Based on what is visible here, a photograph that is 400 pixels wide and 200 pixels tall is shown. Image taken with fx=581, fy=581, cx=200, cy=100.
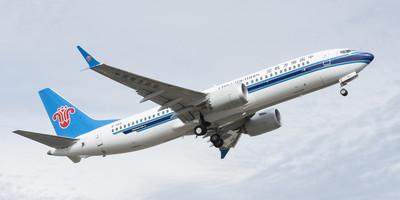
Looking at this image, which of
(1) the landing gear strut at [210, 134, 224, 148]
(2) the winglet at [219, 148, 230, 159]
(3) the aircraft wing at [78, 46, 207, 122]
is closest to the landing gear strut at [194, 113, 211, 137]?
(3) the aircraft wing at [78, 46, 207, 122]

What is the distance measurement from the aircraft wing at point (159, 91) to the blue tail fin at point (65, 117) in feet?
22.1

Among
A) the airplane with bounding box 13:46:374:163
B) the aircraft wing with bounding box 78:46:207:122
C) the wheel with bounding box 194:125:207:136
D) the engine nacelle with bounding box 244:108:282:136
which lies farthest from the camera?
the engine nacelle with bounding box 244:108:282:136

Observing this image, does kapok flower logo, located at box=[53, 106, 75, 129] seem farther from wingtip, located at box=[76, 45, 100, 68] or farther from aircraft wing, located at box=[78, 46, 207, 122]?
wingtip, located at box=[76, 45, 100, 68]

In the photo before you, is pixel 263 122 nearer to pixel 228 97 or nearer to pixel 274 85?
pixel 274 85

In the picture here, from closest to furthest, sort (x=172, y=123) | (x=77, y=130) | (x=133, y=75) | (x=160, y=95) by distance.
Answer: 1. (x=133, y=75)
2. (x=160, y=95)
3. (x=172, y=123)
4. (x=77, y=130)

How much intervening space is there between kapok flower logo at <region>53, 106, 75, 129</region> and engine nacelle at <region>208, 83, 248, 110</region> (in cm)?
1324

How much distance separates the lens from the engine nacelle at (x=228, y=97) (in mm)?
35094

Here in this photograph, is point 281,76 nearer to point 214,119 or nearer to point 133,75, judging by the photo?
point 214,119

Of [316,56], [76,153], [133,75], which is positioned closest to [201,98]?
[133,75]

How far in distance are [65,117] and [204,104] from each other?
43.1 feet

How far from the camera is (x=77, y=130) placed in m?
42.8

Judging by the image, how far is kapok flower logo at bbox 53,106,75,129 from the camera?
4403cm

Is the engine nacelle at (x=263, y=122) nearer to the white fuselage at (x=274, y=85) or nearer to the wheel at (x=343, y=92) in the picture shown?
the white fuselage at (x=274, y=85)

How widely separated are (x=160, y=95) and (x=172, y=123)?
324 cm
